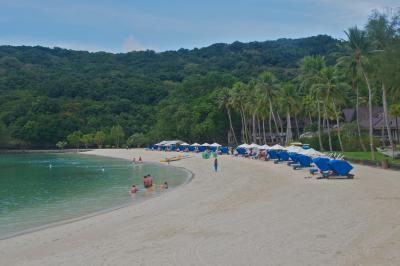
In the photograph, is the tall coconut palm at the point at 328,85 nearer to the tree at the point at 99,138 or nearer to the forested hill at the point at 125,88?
the forested hill at the point at 125,88

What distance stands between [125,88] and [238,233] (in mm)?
123586

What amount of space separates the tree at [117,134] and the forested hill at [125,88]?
2.31 meters

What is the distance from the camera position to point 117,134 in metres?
104

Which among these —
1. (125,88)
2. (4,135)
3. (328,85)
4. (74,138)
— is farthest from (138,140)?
(328,85)

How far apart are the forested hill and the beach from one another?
6177cm

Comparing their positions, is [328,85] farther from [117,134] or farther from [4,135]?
[4,135]

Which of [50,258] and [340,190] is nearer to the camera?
[50,258]

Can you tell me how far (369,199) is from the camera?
54.3ft

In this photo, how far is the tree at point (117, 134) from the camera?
104188 millimetres

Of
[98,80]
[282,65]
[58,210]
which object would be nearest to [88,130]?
[98,80]

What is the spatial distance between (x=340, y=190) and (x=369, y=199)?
10.3 feet

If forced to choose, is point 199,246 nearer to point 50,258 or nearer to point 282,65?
point 50,258

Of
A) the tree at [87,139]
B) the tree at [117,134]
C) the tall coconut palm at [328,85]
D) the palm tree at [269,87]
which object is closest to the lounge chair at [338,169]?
the tall coconut palm at [328,85]

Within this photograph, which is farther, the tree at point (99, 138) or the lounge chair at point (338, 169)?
the tree at point (99, 138)
